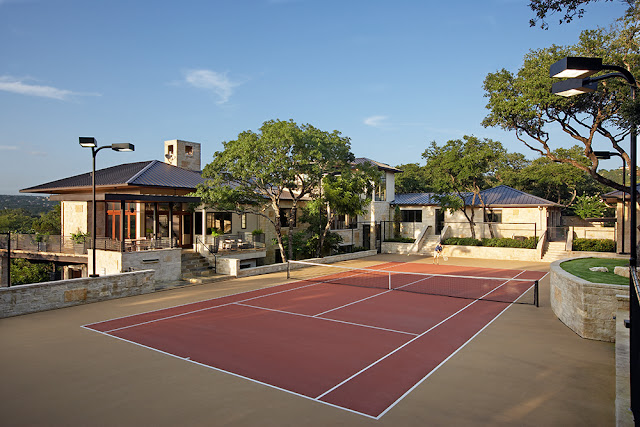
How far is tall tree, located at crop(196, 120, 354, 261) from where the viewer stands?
80.6 feet

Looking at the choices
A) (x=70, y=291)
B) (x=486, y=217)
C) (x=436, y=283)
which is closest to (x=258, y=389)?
(x=70, y=291)

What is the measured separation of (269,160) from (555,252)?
22217 millimetres

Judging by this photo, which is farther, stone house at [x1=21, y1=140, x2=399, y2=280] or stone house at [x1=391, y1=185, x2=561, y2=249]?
stone house at [x1=391, y1=185, x2=561, y2=249]

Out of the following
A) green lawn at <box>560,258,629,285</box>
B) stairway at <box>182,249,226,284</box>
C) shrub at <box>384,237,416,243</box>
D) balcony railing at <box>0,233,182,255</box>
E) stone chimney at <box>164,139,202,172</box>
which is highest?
stone chimney at <box>164,139,202,172</box>

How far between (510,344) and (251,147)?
57.0ft

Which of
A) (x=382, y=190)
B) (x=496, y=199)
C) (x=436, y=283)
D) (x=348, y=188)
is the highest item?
(x=382, y=190)

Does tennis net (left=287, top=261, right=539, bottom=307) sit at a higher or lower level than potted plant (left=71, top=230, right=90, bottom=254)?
lower

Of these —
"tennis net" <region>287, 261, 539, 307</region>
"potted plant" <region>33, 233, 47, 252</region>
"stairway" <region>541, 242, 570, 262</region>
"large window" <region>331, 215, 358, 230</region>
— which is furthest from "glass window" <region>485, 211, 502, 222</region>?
"potted plant" <region>33, 233, 47, 252</region>

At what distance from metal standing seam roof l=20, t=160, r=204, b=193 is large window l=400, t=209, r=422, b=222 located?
66.6ft

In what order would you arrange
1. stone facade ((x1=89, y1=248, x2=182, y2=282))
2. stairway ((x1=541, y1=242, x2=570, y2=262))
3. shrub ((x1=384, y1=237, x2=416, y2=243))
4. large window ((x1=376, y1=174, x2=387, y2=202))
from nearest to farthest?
stone facade ((x1=89, y1=248, x2=182, y2=282))
stairway ((x1=541, y1=242, x2=570, y2=262))
shrub ((x1=384, y1=237, x2=416, y2=243))
large window ((x1=376, y1=174, x2=387, y2=202))

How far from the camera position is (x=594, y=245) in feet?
104

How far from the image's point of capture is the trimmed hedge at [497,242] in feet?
110

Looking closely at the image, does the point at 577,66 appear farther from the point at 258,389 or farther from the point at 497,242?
the point at 497,242

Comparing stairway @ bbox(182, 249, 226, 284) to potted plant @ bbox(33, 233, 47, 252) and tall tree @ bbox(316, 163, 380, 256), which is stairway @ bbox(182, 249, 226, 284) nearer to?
potted plant @ bbox(33, 233, 47, 252)
